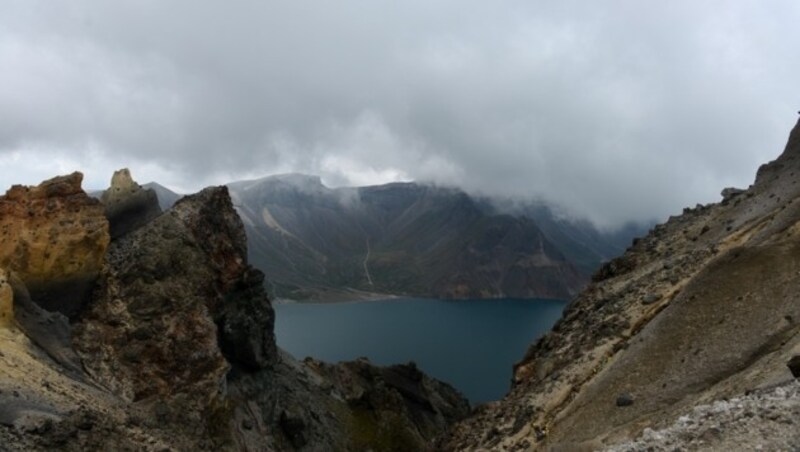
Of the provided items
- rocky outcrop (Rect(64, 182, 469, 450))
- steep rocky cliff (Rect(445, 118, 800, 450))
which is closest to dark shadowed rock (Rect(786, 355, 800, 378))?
steep rocky cliff (Rect(445, 118, 800, 450))

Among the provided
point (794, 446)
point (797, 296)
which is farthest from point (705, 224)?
point (794, 446)

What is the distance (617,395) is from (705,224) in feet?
77.9

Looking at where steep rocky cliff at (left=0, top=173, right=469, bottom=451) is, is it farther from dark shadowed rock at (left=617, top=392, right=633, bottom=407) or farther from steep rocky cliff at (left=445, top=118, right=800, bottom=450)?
dark shadowed rock at (left=617, top=392, right=633, bottom=407)

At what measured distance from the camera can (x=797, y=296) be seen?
2134 centimetres

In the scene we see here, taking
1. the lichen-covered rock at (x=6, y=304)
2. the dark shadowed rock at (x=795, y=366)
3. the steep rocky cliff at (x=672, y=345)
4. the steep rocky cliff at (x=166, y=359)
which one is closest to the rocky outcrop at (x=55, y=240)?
the steep rocky cliff at (x=166, y=359)

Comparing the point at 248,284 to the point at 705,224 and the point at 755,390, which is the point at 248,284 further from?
the point at 755,390

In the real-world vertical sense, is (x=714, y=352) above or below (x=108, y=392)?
below

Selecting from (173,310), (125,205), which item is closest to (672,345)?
(173,310)

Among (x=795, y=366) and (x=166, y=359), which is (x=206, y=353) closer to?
(x=166, y=359)

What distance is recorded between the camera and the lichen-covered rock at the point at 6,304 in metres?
33.5

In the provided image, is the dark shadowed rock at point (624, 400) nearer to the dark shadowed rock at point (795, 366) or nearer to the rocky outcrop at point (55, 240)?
the dark shadowed rock at point (795, 366)

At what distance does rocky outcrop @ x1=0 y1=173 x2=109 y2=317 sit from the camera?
42844mm

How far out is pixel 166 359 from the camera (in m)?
47.6

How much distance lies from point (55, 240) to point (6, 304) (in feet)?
37.1
